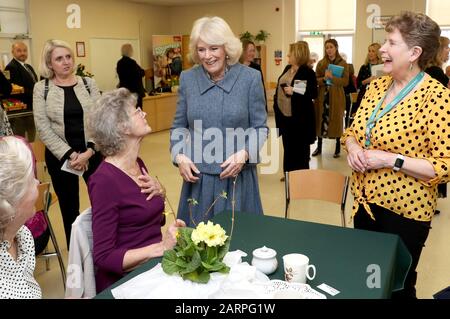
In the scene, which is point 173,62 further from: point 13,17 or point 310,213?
point 310,213

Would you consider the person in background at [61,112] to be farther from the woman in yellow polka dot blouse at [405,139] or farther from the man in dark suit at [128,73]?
the man in dark suit at [128,73]

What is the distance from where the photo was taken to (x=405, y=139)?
6.06 feet

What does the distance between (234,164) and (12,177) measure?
1.14m

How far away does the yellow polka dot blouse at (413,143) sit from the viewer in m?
1.80

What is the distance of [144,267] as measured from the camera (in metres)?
1.55

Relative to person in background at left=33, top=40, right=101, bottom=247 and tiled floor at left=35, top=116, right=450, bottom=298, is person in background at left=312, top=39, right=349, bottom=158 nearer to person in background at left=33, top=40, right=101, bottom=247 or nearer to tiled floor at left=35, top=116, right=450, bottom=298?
tiled floor at left=35, top=116, right=450, bottom=298

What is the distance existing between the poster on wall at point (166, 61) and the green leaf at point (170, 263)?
893cm

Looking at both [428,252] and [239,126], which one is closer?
[239,126]

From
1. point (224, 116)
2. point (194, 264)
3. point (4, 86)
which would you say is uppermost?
point (4, 86)

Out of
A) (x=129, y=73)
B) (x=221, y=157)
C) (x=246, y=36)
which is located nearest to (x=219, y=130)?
(x=221, y=157)

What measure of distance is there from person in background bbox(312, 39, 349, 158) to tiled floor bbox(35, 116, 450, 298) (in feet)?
1.66

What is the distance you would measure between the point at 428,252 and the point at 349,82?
3.44 meters

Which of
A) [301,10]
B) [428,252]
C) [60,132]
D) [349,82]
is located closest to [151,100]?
[349,82]
